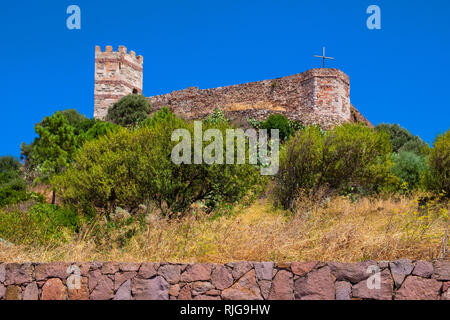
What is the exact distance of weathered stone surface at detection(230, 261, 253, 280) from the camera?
612 centimetres

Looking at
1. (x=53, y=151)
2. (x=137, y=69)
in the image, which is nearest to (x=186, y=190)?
(x=53, y=151)

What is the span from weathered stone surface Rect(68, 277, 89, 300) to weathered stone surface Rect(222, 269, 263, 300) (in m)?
2.12

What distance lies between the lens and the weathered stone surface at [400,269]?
5.79 m

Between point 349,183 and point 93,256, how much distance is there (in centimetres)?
948

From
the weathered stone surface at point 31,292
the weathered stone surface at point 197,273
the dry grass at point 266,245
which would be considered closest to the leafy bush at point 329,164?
the dry grass at point 266,245

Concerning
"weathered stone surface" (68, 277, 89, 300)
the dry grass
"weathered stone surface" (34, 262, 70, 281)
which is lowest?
"weathered stone surface" (68, 277, 89, 300)

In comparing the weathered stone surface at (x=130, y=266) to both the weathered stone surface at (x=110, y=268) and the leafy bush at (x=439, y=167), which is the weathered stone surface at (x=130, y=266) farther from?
the leafy bush at (x=439, y=167)

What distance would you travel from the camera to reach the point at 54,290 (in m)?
6.68

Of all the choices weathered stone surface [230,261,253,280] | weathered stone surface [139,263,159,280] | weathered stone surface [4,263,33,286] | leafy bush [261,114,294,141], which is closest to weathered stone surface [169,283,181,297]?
weathered stone surface [139,263,159,280]

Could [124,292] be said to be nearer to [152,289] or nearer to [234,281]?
[152,289]

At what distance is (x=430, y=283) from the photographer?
228 inches

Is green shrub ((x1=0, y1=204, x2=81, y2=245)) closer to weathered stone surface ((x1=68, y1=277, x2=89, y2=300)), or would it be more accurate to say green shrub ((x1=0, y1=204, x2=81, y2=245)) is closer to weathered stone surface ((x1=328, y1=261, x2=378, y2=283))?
weathered stone surface ((x1=68, y1=277, x2=89, y2=300))

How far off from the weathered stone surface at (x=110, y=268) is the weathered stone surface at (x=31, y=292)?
1.26 meters

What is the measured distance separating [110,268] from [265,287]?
2332mm
